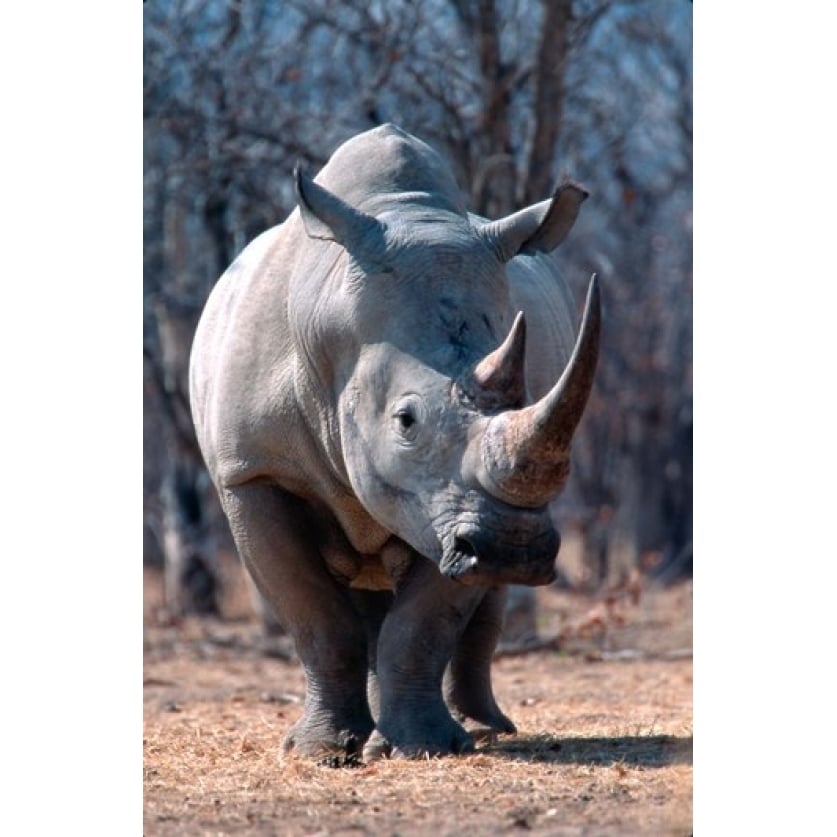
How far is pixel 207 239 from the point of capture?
12.0 meters

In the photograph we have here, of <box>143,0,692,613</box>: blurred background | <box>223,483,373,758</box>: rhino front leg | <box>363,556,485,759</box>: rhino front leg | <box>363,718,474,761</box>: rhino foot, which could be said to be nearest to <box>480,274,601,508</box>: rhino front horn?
<box>363,556,485,759</box>: rhino front leg

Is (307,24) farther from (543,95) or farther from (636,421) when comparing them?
(636,421)

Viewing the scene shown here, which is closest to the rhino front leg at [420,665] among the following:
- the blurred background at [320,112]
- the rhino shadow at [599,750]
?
the rhino shadow at [599,750]

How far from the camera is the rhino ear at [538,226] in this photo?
636 cm

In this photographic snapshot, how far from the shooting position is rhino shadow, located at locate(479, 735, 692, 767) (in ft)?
21.5

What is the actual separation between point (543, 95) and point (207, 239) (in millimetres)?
2227

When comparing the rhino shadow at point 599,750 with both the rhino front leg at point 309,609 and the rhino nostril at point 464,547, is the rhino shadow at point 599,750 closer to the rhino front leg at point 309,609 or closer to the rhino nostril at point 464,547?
the rhino front leg at point 309,609

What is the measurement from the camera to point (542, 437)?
5391mm

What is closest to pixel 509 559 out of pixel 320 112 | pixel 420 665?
pixel 420 665

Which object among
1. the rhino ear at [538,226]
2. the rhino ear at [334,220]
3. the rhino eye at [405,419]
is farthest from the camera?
the rhino ear at [538,226]

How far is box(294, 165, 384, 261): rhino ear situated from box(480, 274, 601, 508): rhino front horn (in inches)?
37.8

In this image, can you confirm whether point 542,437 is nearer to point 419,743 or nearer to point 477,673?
point 419,743

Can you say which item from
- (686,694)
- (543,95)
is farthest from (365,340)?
(543,95)

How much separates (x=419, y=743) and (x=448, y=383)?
1368 millimetres
